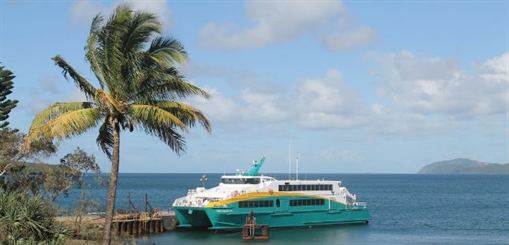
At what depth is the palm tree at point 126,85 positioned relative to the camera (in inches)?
595

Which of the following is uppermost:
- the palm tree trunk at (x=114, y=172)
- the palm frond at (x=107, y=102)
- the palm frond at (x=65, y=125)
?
the palm frond at (x=107, y=102)

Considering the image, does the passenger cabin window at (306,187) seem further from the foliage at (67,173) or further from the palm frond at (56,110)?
the palm frond at (56,110)

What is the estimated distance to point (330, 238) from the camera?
44094 mm

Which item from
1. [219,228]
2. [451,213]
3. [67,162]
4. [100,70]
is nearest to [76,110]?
[100,70]

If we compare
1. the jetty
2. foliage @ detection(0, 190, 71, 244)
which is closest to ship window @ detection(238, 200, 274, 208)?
the jetty

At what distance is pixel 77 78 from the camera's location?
15.8m

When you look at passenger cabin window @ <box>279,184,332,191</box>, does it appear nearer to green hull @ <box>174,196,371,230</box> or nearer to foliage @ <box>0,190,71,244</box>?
green hull @ <box>174,196,371,230</box>

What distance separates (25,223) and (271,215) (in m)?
30.8

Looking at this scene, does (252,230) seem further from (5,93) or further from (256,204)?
(5,93)

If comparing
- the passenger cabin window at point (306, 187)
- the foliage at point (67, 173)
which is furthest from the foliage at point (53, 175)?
the passenger cabin window at point (306, 187)

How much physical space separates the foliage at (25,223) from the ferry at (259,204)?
2700 cm

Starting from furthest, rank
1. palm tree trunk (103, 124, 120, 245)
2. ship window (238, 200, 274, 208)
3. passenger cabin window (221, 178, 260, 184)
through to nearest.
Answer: passenger cabin window (221, 178, 260, 184) → ship window (238, 200, 274, 208) → palm tree trunk (103, 124, 120, 245)

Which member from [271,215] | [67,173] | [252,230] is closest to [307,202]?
[271,215]

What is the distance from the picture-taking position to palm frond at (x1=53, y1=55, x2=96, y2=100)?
15430 millimetres
